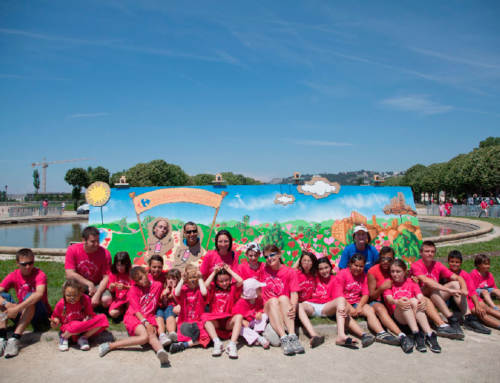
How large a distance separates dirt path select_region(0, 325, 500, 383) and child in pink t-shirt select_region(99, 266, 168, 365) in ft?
0.41

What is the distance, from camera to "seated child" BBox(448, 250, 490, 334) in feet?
18.4

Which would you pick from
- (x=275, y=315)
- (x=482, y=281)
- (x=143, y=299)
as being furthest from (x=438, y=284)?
(x=143, y=299)

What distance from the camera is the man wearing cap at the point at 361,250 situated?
20.8 ft

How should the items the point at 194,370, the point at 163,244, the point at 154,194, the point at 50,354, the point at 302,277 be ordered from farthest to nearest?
the point at 154,194
the point at 163,244
the point at 302,277
the point at 50,354
the point at 194,370

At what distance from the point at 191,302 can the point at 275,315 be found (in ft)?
3.90

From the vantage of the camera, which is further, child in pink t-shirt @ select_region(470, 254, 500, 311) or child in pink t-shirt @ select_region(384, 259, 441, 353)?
child in pink t-shirt @ select_region(470, 254, 500, 311)

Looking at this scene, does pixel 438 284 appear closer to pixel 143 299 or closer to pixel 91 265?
pixel 143 299

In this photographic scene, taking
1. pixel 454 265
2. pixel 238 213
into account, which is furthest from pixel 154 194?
pixel 454 265

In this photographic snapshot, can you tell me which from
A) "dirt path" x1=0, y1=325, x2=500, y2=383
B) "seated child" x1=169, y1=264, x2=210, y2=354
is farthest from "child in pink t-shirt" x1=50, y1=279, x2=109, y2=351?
"seated child" x1=169, y1=264, x2=210, y2=354

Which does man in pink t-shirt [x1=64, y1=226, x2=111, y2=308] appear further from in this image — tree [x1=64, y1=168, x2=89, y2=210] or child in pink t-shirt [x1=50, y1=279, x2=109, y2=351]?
tree [x1=64, y1=168, x2=89, y2=210]

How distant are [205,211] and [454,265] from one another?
486 cm

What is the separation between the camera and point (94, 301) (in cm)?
548

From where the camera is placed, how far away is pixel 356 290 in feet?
19.2

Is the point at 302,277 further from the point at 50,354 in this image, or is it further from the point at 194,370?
the point at 50,354
